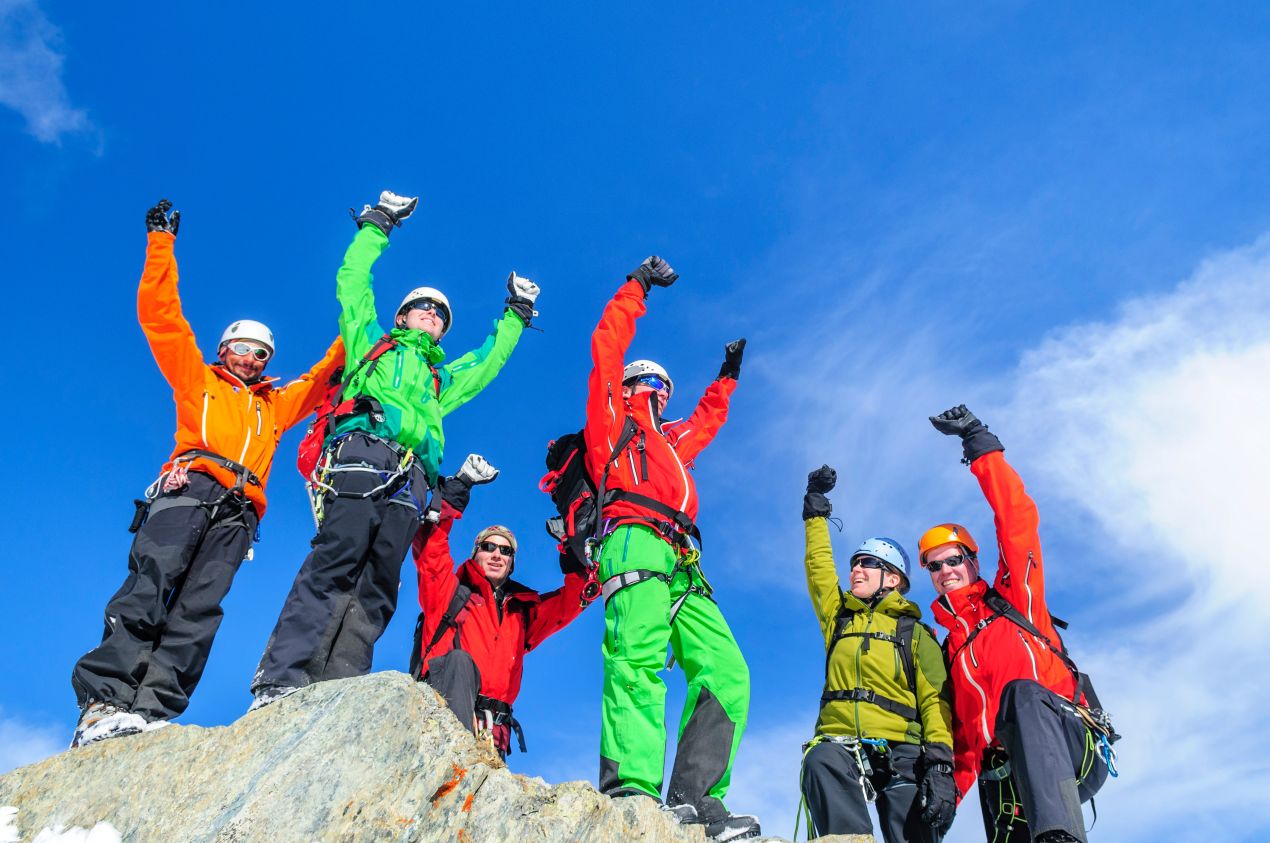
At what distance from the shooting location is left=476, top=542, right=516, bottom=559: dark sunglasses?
416 inches

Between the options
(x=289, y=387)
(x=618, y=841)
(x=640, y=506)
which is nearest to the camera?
(x=618, y=841)

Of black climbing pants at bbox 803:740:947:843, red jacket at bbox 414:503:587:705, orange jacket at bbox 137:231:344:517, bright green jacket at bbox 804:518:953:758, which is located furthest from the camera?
red jacket at bbox 414:503:587:705

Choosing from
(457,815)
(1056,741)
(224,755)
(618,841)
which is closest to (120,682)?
(224,755)

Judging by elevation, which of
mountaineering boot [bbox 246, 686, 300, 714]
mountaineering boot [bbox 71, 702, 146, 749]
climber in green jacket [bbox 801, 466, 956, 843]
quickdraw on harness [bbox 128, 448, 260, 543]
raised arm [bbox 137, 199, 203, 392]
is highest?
raised arm [bbox 137, 199, 203, 392]

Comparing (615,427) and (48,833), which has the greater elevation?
(615,427)

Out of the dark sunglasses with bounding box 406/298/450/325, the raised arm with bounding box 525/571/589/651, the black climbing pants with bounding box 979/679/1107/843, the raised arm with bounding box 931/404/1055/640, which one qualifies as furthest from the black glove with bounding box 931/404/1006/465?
the dark sunglasses with bounding box 406/298/450/325

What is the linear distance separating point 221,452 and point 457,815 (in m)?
4.26

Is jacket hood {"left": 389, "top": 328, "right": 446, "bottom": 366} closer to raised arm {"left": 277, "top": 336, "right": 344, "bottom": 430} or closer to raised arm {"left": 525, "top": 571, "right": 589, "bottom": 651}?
raised arm {"left": 277, "top": 336, "right": 344, "bottom": 430}

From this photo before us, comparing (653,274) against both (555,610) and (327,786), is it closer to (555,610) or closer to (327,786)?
(555,610)

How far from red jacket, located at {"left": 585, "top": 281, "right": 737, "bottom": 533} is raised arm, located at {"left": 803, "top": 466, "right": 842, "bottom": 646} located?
170cm

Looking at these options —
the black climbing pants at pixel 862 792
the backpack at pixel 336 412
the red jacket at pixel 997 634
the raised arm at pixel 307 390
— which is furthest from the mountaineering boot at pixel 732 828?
the raised arm at pixel 307 390

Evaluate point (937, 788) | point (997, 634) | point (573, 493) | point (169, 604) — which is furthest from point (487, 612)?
point (997, 634)

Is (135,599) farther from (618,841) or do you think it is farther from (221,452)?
(618,841)

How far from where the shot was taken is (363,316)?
837cm
